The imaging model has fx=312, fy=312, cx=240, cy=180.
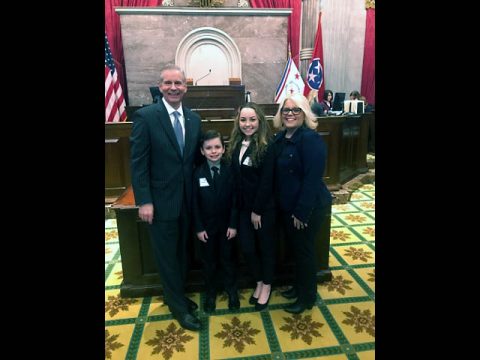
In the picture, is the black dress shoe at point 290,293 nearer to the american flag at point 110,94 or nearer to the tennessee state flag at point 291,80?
the american flag at point 110,94

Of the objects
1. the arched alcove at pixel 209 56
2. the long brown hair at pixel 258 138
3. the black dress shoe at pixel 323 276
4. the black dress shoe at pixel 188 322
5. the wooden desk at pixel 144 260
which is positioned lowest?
the black dress shoe at pixel 188 322

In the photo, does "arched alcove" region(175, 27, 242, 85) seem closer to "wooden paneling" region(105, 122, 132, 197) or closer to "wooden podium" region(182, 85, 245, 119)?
"wooden podium" region(182, 85, 245, 119)

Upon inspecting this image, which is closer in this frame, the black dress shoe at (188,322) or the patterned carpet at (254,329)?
the patterned carpet at (254,329)

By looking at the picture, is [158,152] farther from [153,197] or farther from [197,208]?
[197,208]

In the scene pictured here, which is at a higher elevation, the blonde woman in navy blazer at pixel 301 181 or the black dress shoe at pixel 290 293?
the blonde woman in navy blazer at pixel 301 181

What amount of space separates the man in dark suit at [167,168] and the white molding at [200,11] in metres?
6.94

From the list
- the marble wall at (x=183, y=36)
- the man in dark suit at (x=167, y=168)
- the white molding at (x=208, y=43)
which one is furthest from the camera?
the white molding at (x=208, y=43)

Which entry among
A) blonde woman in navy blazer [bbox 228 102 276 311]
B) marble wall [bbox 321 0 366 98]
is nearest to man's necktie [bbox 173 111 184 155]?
blonde woman in navy blazer [bbox 228 102 276 311]

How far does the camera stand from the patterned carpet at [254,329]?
209 centimetres

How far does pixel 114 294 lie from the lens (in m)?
2.77

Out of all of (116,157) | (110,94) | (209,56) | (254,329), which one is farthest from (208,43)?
(254,329)

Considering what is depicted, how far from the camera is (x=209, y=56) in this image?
8.35m

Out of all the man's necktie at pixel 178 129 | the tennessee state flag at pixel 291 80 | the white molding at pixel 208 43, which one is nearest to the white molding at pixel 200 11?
the white molding at pixel 208 43

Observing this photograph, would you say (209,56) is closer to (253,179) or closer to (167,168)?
(253,179)
